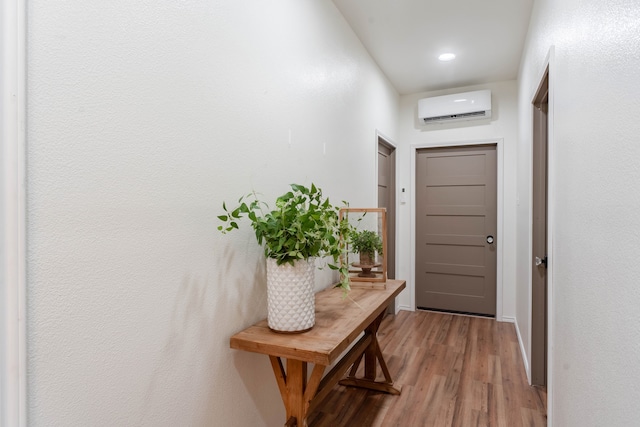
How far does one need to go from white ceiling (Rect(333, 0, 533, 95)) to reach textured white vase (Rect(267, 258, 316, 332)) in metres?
2.00

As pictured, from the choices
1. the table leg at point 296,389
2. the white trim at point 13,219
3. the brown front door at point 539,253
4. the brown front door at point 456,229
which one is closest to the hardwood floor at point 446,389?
the brown front door at point 539,253

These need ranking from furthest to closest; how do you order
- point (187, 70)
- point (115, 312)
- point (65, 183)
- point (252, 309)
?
point (252, 309) → point (187, 70) → point (115, 312) → point (65, 183)

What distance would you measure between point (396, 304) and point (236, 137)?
333cm

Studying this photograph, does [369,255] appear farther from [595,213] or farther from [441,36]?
[441,36]

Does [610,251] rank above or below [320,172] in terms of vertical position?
below

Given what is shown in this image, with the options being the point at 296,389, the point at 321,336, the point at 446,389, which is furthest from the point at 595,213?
the point at 446,389

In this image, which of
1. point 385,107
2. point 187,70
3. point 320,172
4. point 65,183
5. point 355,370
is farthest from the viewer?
point 385,107

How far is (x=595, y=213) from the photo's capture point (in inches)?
45.9

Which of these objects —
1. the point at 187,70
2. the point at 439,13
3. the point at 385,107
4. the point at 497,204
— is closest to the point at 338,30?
the point at 439,13

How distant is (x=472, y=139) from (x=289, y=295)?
3.43 meters

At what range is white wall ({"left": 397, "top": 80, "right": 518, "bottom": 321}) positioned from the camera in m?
4.02

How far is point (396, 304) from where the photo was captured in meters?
4.35

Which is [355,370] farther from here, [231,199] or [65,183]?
[65,183]

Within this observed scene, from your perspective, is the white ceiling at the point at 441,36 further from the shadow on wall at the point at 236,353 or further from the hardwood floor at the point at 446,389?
the hardwood floor at the point at 446,389
